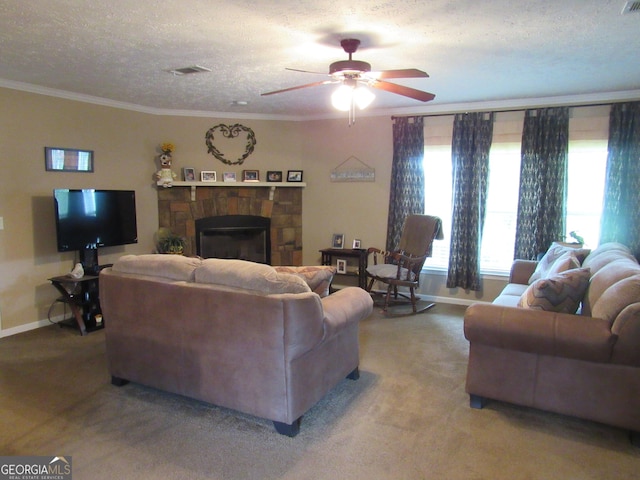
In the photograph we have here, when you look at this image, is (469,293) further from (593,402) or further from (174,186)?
(174,186)

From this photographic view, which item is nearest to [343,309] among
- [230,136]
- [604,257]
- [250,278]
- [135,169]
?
[250,278]

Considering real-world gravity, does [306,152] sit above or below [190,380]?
above

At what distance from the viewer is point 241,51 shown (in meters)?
3.26

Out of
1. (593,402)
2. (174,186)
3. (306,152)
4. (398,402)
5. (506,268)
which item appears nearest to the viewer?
(593,402)

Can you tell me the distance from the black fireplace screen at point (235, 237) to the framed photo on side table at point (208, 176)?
52 cm

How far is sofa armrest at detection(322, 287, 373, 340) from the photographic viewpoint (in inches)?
105

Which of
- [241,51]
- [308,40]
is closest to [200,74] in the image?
[241,51]

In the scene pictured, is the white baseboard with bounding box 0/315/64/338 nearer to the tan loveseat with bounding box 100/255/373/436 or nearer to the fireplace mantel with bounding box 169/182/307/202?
the tan loveseat with bounding box 100/255/373/436

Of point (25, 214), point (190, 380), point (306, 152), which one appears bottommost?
point (190, 380)

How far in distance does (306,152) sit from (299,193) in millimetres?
593

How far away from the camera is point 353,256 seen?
5.70 meters

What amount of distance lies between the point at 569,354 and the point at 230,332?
6.37 feet

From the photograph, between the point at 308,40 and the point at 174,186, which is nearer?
the point at 308,40

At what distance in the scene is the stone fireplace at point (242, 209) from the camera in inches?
225
